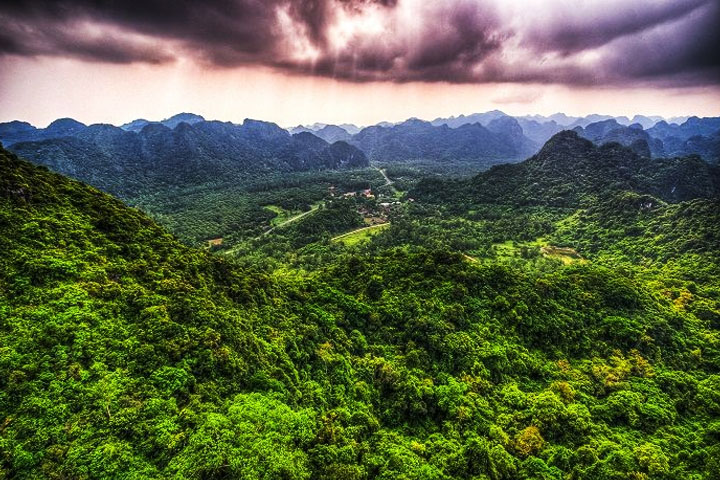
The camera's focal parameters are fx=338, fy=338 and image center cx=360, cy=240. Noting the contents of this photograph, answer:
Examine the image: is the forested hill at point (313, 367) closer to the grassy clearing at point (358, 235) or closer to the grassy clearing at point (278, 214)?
the grassy clearing at point (358, 235)

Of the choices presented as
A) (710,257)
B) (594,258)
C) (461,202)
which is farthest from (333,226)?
(710,257)

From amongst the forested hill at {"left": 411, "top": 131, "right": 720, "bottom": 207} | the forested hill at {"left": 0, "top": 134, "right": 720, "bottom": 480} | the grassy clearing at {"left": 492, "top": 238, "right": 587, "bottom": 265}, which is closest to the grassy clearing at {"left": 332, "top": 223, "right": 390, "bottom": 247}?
the grassy clearing at {"left": 492, "top": 238, "right": 587, "bottom": 265}

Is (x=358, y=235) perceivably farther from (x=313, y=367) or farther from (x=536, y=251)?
(x=313, y=367)

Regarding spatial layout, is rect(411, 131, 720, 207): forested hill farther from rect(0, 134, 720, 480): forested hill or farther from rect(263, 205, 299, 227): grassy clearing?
rect(0, 134, 720, 480): forested hill

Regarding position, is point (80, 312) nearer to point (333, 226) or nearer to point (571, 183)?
point (333, 226)

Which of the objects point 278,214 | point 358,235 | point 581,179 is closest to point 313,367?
point 358,235

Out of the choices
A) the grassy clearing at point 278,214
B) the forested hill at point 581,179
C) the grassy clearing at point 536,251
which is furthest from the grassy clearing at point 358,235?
the forested hill at point 581,179
